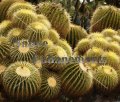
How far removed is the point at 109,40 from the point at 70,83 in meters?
1.07

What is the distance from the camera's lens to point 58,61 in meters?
4.41

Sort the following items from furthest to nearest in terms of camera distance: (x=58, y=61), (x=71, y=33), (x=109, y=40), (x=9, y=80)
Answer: (x=71, y=33)
(x=109, y=40)
(x=58, y=61)
(x=9, y=80)

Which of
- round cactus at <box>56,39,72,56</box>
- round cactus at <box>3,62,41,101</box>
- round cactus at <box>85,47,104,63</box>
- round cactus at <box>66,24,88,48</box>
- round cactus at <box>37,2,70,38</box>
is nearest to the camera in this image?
round cactus at <box>3,62,41,101</box>

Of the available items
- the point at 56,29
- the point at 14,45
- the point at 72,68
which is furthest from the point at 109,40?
the point at 14,45

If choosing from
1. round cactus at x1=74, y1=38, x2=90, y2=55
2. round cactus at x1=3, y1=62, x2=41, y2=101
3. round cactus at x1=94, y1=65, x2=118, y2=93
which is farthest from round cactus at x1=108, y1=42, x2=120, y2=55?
round cactus at x1=3, y1=62, x2=41, y2=101

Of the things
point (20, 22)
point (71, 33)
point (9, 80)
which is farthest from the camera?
point (71, 33)

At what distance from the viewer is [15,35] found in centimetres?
464

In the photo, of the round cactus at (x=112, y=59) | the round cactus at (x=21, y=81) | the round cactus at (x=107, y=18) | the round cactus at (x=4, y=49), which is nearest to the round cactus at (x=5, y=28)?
the round cactus at (x=4, y=49)

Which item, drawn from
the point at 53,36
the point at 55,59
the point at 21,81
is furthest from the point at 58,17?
the point at 21,81

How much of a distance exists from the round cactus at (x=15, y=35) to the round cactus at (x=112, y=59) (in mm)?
903

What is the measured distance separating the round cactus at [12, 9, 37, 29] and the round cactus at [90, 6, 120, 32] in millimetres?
1526

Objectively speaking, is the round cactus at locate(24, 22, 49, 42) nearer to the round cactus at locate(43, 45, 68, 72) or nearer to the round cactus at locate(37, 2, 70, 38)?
the round cactus at locate(43, 45, 68, 72)

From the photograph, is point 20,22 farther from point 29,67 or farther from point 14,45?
point 29,67

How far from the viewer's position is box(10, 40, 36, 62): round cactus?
436 centimetres
